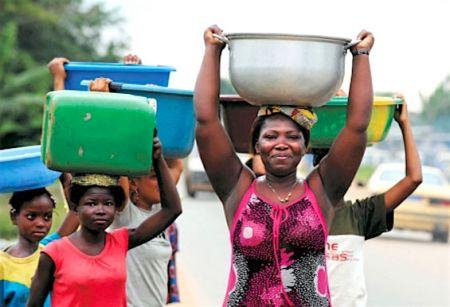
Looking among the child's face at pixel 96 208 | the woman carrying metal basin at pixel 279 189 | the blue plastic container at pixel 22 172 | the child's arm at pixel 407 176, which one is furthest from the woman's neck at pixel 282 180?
the blue plastic container at pixel 22 172

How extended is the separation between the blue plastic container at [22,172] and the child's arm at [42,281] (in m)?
0.74

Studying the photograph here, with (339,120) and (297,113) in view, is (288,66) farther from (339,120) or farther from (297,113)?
(339,120)

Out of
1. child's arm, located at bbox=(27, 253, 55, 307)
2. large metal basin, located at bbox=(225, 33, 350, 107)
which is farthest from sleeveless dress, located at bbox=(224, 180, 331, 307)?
child's arm, located at bbox=(27, 253, 55, 307)

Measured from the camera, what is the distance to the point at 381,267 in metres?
17.4

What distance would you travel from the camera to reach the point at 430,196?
62.6ft

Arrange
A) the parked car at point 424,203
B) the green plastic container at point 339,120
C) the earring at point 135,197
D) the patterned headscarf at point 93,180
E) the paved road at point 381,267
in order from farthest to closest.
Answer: the parked car at point 424,203
the paved road at point 381,267
the earring at point 135,197
the green plastic container at point 339,120
the patterned headscarf at point 93,180

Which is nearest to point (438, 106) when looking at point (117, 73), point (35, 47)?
point (35, 47)

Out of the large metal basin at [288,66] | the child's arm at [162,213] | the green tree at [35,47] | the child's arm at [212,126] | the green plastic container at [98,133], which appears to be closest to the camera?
the large metal basin at [288,66]

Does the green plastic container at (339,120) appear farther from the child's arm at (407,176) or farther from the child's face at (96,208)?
the child's face at (96,208)

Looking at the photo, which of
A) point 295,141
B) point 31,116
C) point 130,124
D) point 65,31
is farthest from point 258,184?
point 65,31

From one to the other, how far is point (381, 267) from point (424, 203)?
2153 mm

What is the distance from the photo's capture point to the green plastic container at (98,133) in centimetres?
511

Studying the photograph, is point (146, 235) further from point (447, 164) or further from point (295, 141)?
point (447, 164)

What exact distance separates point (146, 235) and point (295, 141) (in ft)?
3.28
